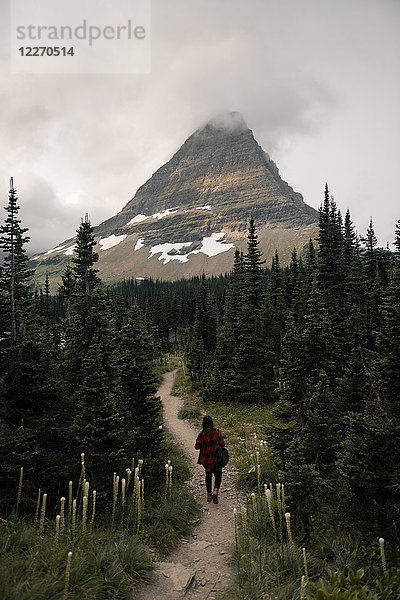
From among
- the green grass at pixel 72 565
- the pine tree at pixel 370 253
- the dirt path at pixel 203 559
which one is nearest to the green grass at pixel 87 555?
the green grass at pixel 72 565

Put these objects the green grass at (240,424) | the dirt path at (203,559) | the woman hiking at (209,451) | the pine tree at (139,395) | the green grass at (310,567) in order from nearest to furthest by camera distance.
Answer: the green grass at (310,567)
the dirt path at (203,559)
the woman hiking at (209,451)
the green grass at (240,424)
the pine tree at (139,395)

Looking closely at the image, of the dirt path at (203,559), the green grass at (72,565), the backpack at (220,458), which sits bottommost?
the dirt path at (203,559)

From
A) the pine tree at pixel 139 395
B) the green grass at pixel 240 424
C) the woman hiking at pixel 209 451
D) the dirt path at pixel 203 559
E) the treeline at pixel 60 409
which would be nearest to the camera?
the dirt path at pixel 203 559

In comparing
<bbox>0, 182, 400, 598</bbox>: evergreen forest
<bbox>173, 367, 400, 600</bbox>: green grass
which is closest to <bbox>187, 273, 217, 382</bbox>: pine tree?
<bbox>0, 182, 400, 598</bbox>: evergreen forest

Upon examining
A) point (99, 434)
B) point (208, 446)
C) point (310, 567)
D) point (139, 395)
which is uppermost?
point (139, 395)

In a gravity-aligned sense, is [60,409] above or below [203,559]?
above

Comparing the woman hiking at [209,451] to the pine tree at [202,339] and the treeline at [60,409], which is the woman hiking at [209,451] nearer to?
the treeline at [60,409]

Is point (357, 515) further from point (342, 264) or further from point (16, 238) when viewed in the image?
point (342, 264)

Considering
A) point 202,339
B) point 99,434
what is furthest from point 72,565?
point 202,339

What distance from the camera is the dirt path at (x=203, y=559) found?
16.2 ft

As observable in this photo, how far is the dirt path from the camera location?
4930 mm

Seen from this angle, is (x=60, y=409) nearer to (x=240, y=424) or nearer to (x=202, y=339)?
(x=240, y=424)

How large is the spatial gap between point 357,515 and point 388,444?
138cm

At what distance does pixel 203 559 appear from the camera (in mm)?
6141
